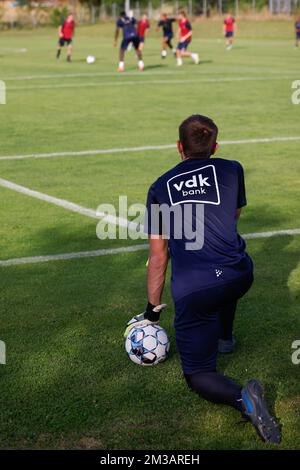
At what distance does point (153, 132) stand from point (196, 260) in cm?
1145

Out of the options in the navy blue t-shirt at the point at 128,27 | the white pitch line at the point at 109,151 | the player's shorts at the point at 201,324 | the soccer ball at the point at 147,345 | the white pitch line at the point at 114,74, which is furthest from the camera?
the navy blue t-shirt at the point at 128,27

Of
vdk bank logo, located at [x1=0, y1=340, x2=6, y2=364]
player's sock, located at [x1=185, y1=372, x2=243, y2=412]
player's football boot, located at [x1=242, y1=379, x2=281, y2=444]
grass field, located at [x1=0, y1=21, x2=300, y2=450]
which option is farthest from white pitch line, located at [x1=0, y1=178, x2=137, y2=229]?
player's football boot, located at [x1=242, y1=379, x2=281, y2=444]

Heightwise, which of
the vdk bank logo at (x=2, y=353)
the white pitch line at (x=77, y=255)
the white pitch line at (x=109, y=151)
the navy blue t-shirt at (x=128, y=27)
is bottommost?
the navy blue t-shirt at (x=128, y=27)

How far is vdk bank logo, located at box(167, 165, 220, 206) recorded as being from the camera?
5.28 meters

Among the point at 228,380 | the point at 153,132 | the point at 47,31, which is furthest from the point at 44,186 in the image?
the point at 47,31

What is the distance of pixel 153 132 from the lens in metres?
16.5

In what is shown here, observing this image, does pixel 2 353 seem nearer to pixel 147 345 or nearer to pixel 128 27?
pixel 147 345

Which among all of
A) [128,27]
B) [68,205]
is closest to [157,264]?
[68,205]

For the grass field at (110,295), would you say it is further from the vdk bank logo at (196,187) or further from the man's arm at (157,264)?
the vdk bank logo at (196,187)

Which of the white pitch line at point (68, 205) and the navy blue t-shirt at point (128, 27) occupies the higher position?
the white pitch line at point (68, 205)

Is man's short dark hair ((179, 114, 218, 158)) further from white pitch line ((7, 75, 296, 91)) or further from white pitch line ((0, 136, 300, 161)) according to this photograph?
white pitch line ((7, 75, 296, 91))

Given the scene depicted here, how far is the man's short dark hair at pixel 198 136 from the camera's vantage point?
527 centimetres

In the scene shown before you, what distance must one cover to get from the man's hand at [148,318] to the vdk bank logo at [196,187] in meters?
0.88

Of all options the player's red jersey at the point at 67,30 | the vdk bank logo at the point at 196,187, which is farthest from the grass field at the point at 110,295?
the player's red jersey at the point at 67,30
